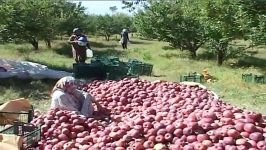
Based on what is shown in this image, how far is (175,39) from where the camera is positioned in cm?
2033

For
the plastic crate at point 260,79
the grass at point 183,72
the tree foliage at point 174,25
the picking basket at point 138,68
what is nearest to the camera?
the grass at point 183,72

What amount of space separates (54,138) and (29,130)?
0.88 ft

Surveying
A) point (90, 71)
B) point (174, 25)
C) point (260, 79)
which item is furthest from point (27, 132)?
point (174, 25)

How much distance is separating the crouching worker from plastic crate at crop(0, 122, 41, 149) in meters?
0.91

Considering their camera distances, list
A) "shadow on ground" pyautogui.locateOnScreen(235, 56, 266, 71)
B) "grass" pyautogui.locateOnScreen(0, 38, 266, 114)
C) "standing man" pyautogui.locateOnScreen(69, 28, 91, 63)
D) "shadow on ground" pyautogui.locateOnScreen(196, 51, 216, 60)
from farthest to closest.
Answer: "shadow on ground" pyautogui.locateOnScreen(196, 51, 216, 60), "shadow on ground" pyautogui.locateOnScreen(235, 56, 266, 71), "standing man" pyautogui.locateOnScreen(69, 28, 91, 63), "grass" pyautogui.locateOnScreen(0, 38, 266, 114)

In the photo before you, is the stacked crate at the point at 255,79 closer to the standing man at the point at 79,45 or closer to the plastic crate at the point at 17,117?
the standing man at the point at 79,45

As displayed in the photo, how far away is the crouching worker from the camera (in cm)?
568

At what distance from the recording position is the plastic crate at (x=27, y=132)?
14.8 ft

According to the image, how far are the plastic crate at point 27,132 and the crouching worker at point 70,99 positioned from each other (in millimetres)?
910

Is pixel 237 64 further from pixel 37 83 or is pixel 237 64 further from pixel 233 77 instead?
pixel 37 83

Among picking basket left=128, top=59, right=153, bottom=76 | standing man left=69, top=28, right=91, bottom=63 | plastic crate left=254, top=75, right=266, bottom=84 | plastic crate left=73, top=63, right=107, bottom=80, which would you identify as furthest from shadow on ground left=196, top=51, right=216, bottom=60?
plastic crate left=73, top=63, right=107, bottom=80

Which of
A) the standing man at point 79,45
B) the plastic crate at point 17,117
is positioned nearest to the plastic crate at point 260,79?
the standing man at point 79,45

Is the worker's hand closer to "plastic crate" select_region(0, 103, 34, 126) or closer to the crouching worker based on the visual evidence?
the crouching worker

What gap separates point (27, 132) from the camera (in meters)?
4.71
